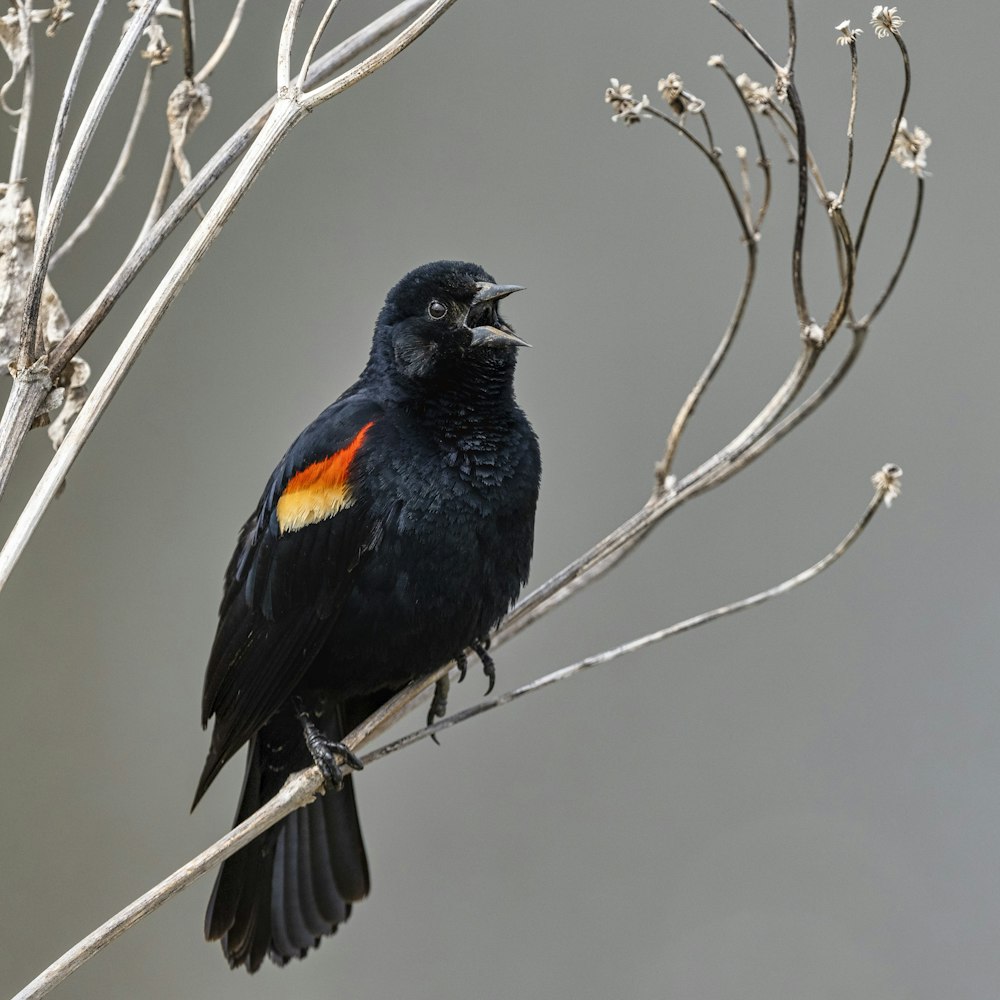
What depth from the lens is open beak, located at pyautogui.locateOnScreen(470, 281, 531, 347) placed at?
161cm

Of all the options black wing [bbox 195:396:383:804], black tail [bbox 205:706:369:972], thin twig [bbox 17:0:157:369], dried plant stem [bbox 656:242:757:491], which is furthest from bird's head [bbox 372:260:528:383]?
thin twig [bbox 17:0:157:369]

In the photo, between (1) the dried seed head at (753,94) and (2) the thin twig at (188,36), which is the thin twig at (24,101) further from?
(1) the dried seed head at (753,94)

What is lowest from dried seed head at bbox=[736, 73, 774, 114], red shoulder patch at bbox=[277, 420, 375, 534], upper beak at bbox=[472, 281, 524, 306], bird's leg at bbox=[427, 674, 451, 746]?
bird's leg at bbox=[427, 674, 451, 746]

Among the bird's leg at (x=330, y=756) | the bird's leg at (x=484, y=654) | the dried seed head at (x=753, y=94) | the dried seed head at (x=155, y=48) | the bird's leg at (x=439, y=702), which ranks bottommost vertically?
the bird's leg at (x=330, y=756)

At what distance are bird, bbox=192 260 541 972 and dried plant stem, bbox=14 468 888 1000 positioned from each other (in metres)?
0.10

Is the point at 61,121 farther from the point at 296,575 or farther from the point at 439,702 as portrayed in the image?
the point at 439,702

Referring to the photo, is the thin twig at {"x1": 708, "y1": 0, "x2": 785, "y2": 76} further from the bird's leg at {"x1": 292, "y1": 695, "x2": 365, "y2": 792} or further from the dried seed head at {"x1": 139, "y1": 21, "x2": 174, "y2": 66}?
the bird's leg at {"x1": 292, "y1": 695, "x2": 365, "y2": 792}

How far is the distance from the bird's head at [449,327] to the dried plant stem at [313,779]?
1.44 ft

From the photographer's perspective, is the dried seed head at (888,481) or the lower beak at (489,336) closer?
the dried seed head at (888,481)

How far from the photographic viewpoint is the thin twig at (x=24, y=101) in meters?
1.15

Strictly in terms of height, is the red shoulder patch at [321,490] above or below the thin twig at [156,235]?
below

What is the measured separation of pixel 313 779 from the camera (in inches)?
55.9

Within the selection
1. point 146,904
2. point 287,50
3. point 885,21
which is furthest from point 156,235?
point 885,21

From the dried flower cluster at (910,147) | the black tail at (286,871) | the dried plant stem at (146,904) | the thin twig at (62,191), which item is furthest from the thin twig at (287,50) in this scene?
the black tail at (286,871)
